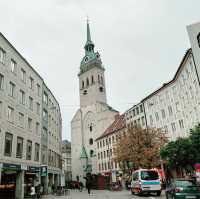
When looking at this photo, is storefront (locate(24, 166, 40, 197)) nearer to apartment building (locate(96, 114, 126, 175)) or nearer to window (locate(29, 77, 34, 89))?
window (locate(29, 77, 34, 89))

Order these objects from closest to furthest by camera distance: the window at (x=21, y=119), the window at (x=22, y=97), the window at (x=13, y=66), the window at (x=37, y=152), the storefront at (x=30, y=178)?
1. the window at (x=13, y=66)
2. the window at (x=21, y=119)
3. the storefront at (x=30, y=178)
4. the window at (x=22, y=97)
5. the window at (x=37, y=152)

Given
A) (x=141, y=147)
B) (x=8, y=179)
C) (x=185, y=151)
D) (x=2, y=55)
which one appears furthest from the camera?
(x=141, y=147)

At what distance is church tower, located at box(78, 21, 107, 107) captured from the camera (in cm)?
8631

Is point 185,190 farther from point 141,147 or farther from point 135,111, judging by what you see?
point 135,111

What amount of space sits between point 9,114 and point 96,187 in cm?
3298

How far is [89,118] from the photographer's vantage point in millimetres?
82562

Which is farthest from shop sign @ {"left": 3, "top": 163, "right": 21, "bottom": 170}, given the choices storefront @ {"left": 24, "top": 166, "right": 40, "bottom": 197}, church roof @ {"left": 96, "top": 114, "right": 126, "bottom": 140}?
church roof @ {"left": 96, "top": 114, "right": 126, "bottom": 140}

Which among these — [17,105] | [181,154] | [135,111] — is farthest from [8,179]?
[135,111]

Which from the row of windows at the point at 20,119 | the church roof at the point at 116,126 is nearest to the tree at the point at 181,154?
the row of windows at the point at 20,119

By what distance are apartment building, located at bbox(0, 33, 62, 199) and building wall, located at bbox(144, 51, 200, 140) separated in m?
22.0

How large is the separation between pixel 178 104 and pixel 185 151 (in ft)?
59.3

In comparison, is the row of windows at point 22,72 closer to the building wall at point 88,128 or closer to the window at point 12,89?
the window at point 12,89

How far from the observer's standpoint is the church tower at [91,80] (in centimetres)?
8631

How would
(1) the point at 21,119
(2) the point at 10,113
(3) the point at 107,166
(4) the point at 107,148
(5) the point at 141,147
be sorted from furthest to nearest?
(4) the point at 107,148 → (3) the point at 107,166 → (5) the point at 141,147 → (1) the point at 21,119 → (2) the point at 10,113
